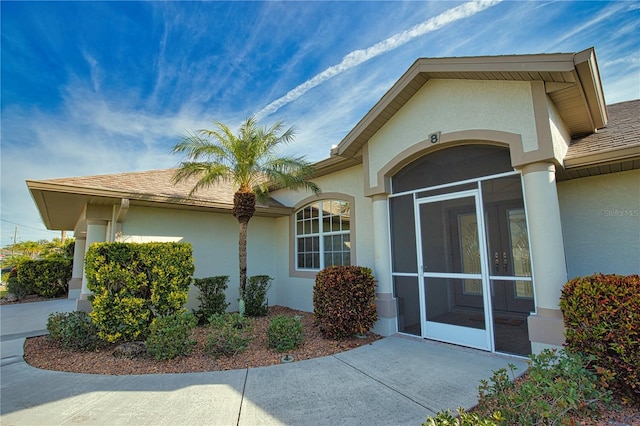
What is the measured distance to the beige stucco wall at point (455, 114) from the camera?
204 inches

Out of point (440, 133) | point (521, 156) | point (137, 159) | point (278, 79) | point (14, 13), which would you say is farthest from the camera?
point (137, 159)

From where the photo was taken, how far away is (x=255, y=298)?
9242 mm

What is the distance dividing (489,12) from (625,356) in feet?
23.1

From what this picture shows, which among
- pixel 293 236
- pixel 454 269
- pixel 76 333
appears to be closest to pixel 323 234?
pixel 293 236

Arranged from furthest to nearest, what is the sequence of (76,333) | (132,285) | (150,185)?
(150,185), (132,285), (76,333)

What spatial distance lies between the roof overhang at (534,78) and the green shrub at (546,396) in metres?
4.22

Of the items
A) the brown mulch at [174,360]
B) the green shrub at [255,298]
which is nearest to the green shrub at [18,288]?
the brown mulch at [174,360]

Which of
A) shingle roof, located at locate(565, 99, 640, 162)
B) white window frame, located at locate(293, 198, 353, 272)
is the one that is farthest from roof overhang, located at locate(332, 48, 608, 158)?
white window frame, located at locate(293, 198, 353, 272)

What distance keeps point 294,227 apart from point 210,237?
286 centimetres

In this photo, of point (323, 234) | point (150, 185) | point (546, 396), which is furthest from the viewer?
point (323, 234)

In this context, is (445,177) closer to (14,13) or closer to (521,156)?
(521,156)

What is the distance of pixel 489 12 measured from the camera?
22.0 feet

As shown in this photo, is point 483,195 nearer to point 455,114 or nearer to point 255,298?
point 455,114

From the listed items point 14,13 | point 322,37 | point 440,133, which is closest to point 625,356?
point 440,133
